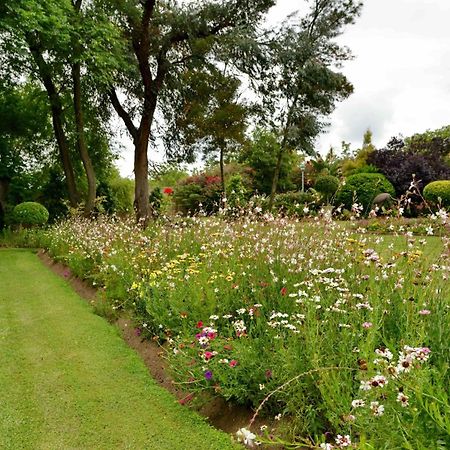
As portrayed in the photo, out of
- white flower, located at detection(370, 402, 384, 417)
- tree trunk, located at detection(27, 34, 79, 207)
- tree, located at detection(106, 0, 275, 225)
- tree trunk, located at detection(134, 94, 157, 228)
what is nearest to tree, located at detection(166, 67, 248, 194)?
tree, located at detection(106, 0, 275, 225)

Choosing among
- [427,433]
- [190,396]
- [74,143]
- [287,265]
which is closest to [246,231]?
[287,265]

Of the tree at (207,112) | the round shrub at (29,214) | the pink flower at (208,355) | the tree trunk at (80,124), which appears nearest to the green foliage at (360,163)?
the tree at (207,112)

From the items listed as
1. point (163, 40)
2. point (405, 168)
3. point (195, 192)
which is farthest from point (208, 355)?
point (195, 192)

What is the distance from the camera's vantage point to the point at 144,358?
4133 mm

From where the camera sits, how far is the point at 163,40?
44.2ft

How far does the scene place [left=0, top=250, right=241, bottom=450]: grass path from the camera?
2775 millimetres

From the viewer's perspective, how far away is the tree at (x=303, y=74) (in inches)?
561

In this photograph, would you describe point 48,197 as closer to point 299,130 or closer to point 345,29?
point 299,130

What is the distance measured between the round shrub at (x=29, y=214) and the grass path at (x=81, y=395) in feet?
32.8

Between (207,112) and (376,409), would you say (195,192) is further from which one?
(376,409)

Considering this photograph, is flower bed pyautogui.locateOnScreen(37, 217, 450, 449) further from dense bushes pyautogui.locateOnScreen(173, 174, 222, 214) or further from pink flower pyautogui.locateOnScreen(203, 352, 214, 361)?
dense bushes pyautogui.locateOnScreen(173, 174, 222, 214)

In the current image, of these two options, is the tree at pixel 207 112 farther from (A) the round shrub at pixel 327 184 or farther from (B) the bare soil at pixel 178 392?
(B) the bare soil at pixel 178 392

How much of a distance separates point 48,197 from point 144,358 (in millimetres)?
15437

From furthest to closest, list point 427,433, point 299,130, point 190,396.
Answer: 1. point 299,130
2. point 190,396
3. point 427,433
